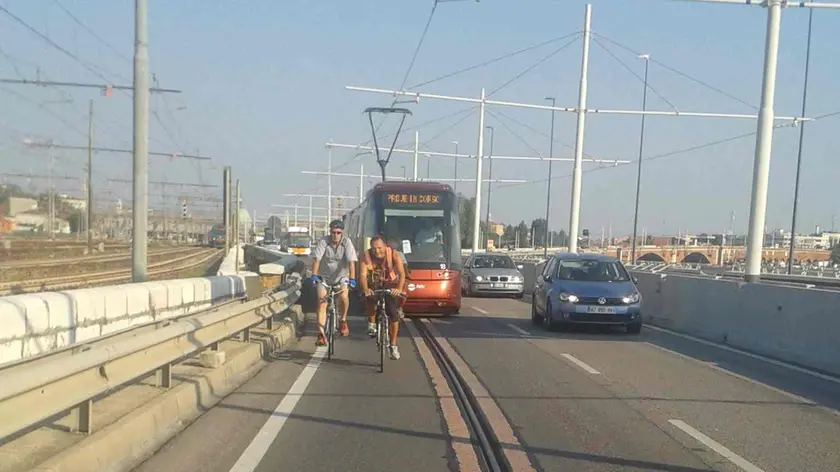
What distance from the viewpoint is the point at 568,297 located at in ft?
51.8

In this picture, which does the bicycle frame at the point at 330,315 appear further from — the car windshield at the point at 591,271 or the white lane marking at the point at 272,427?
the car windshield at the point at 591,271

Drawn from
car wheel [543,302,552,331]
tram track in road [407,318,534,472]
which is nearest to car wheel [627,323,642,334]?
car wheel [543,302,552,331]

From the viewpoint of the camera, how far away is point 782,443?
22.7ft

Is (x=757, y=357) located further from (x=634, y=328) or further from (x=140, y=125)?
(x=140, y=125)

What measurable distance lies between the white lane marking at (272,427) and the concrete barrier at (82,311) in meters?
2.50

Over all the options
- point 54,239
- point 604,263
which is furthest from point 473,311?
point 54,239

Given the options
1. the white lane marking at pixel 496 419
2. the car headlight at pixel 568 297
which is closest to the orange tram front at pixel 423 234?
the car headlight at pixel 568 297

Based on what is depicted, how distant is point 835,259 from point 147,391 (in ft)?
225

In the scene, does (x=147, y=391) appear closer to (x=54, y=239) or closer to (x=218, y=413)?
(x=218, y=413)

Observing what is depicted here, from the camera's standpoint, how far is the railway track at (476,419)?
6.12 meters

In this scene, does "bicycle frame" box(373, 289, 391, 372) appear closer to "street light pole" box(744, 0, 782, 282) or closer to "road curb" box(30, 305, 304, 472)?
"road curb" box(30, 305, 304, 472)

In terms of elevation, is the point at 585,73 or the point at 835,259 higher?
the point at 585,73

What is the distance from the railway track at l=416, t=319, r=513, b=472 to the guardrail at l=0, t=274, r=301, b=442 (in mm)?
2759

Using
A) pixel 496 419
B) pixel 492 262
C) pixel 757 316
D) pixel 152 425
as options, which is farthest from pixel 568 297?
pixel 492 262
